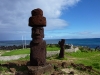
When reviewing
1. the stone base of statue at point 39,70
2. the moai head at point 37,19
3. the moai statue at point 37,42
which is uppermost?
the moai head at point 37,19

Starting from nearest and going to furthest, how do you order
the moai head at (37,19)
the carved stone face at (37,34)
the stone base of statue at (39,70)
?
the stone base of statue at (39,70) < the moai head at (37,19) < the carved stone face at (37,34)

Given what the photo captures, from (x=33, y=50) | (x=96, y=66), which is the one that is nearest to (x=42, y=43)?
(x=33, y=50)

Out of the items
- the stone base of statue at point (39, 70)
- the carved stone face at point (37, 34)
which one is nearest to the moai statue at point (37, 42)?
the carved stone face at point (37, 34)

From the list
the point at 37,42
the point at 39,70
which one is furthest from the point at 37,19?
the point at 39,70

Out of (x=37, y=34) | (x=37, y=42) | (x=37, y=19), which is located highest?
(x=37, y=19)

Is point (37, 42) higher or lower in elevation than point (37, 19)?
lower

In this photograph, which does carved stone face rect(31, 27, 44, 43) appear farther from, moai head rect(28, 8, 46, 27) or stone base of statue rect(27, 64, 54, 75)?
stone base of statue rect(27, 64, 54, 75)

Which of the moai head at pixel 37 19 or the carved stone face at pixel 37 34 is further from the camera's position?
the carved stone face at pixel 37 34

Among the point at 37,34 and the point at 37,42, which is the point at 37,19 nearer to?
the point at 37,34

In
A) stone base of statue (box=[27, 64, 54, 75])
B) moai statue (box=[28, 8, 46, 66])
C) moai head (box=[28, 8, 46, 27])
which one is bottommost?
stone base of statue (box=[27, 64, 54, 75])

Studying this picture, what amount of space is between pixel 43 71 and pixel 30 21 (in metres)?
3.43

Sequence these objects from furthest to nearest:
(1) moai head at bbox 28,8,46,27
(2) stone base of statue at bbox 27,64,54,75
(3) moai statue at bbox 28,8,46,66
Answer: (3) moai statue at bbox 28,8,46,66
(1) moai head at bbox 28,8,46,27
(2) stone base of statue at bbox 27,64,54,75

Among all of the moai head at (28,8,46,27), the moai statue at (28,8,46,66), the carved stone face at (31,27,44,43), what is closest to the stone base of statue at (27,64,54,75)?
the moai statue at (28,8,46,66)

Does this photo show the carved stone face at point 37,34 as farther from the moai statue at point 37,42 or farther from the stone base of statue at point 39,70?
A: the stone base of statue at point 39,70
